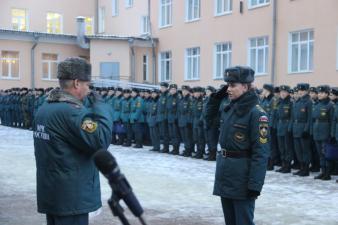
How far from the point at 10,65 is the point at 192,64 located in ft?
38.0

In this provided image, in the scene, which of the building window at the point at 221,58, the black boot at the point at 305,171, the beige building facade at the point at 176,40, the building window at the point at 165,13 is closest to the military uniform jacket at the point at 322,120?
the black boot at the point at 305,171

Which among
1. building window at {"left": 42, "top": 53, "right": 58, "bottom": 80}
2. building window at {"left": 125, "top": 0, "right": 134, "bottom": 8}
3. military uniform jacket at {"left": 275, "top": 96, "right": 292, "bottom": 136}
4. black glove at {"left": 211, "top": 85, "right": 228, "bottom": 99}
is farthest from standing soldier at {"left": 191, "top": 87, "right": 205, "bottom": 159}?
building window at {"left": 42, "top": 53, "right": 58, "bottom": 80}

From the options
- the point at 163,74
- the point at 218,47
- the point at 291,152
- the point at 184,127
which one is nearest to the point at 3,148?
the point at 184,127

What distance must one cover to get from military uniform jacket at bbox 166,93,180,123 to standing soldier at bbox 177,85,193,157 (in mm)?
205

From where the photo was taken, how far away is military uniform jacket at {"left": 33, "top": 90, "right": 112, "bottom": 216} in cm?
352

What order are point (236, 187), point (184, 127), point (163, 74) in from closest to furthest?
point (236, 187) < point (184, 127) < point (163, 74)

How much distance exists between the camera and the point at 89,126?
3461 mm

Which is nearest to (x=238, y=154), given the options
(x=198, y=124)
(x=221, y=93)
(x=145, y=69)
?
(x=221, y=93)

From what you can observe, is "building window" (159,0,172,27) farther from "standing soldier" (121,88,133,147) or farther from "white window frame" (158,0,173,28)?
"standing soldier" (121,88,133,147)

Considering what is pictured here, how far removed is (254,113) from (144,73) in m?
25.5

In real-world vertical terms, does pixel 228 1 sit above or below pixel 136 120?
above

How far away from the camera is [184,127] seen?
1427cm

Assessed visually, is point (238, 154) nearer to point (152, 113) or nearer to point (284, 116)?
point (284, 116)

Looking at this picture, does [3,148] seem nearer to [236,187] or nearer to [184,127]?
[184,127]
